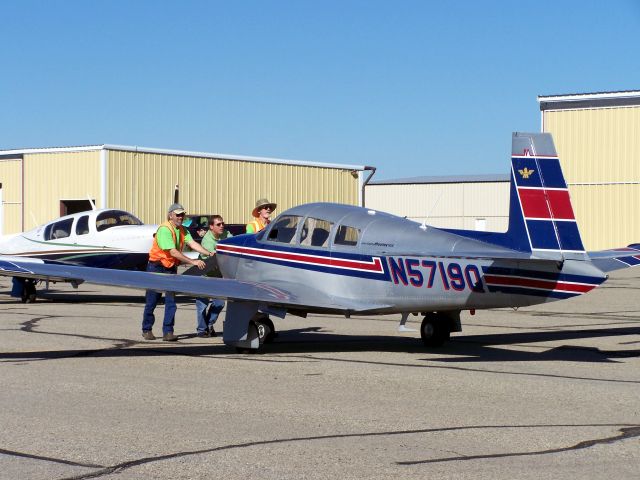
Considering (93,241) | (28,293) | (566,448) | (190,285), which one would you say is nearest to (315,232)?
(190,285)

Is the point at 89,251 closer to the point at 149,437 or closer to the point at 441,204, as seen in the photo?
the point at 149,437

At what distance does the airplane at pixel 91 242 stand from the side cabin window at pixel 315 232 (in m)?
8.67

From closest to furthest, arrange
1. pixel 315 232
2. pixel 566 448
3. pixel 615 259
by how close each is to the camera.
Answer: pixel 566 448 < pixel 315 232 < pixel 615 259

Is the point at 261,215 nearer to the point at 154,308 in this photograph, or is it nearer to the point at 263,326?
the point at 154,308

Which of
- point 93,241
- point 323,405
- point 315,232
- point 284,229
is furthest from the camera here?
point 93,241

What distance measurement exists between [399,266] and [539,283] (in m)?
1.69

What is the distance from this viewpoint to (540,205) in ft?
36.8

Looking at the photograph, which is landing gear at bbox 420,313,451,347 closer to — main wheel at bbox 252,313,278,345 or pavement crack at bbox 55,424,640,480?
main wheel at bbox 252,313,278,345

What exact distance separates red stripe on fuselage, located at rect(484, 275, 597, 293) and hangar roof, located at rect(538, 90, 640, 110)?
30514 millimetres

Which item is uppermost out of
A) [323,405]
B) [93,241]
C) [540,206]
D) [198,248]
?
[540,206]

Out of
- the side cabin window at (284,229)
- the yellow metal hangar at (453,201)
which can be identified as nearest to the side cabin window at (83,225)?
the side cabin window at (284,229)

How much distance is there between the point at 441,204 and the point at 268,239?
56462 mm

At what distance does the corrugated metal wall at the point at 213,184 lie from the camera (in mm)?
38156

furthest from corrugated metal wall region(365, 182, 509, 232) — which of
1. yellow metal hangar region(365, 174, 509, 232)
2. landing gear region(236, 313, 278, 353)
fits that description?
landing gear region(236, 313, 278, 353)
